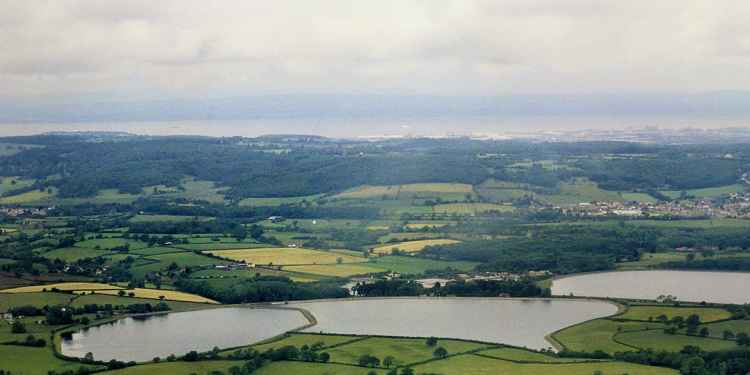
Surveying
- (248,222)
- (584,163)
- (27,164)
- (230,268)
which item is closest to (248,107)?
(27,164)

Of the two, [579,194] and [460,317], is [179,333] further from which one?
[579,194]

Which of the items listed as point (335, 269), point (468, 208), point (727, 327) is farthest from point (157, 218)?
point (727, 327)

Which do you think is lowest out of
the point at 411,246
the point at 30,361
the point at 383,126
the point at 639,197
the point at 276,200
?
the point at 30,361

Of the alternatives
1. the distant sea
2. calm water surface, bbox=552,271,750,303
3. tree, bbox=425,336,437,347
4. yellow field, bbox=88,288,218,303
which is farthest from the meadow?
the distant sea

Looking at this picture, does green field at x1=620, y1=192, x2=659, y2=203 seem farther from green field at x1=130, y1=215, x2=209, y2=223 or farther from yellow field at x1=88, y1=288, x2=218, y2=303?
yellow field at x1=88, y1=288, x2=218, y2=303

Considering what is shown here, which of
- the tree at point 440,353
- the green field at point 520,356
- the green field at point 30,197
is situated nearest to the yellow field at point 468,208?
the green field at point 30,197

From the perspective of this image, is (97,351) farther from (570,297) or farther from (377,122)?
(377,122)
